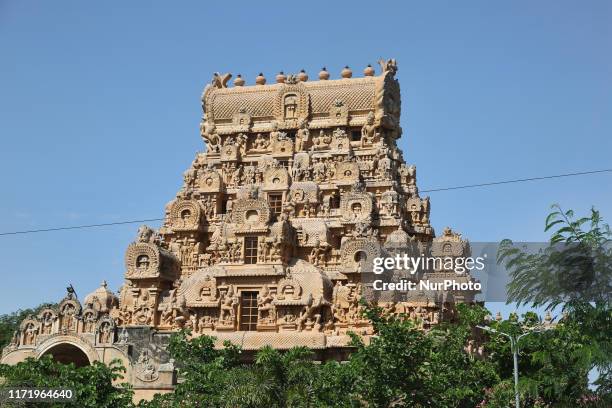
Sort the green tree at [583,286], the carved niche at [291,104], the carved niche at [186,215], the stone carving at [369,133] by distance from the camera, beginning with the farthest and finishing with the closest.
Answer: the carved niche at [291,104] → the stone carving at [369,133] → the carved niche at [186,215] → the green tree at [583,286]

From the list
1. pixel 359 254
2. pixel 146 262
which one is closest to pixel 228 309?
pixel 146 262

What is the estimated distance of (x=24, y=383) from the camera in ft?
106

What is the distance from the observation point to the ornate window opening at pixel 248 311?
154 feet

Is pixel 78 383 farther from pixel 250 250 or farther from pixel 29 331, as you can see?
pixel 250 250

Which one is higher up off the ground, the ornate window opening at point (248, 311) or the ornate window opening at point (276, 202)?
the ornate window opening at point (276, 202)

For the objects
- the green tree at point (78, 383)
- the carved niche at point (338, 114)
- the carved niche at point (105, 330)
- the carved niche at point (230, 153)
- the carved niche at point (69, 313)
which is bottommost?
the green tree at point (78, 383)

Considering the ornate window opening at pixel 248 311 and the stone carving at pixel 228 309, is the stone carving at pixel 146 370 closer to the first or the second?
the stone carving at pixel 228 309

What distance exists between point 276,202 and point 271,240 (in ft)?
16.5

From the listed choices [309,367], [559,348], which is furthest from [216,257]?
[559,348]

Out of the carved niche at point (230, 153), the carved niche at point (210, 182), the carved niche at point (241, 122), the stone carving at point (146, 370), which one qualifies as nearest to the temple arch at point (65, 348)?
the stone carving at point (146, 370)

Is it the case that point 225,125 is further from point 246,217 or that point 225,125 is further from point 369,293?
point 369,293

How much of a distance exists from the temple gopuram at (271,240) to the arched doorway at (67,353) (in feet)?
0.31

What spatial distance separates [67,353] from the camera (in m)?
44.6

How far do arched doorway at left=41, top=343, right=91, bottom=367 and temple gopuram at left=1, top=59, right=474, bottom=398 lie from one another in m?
0.09
